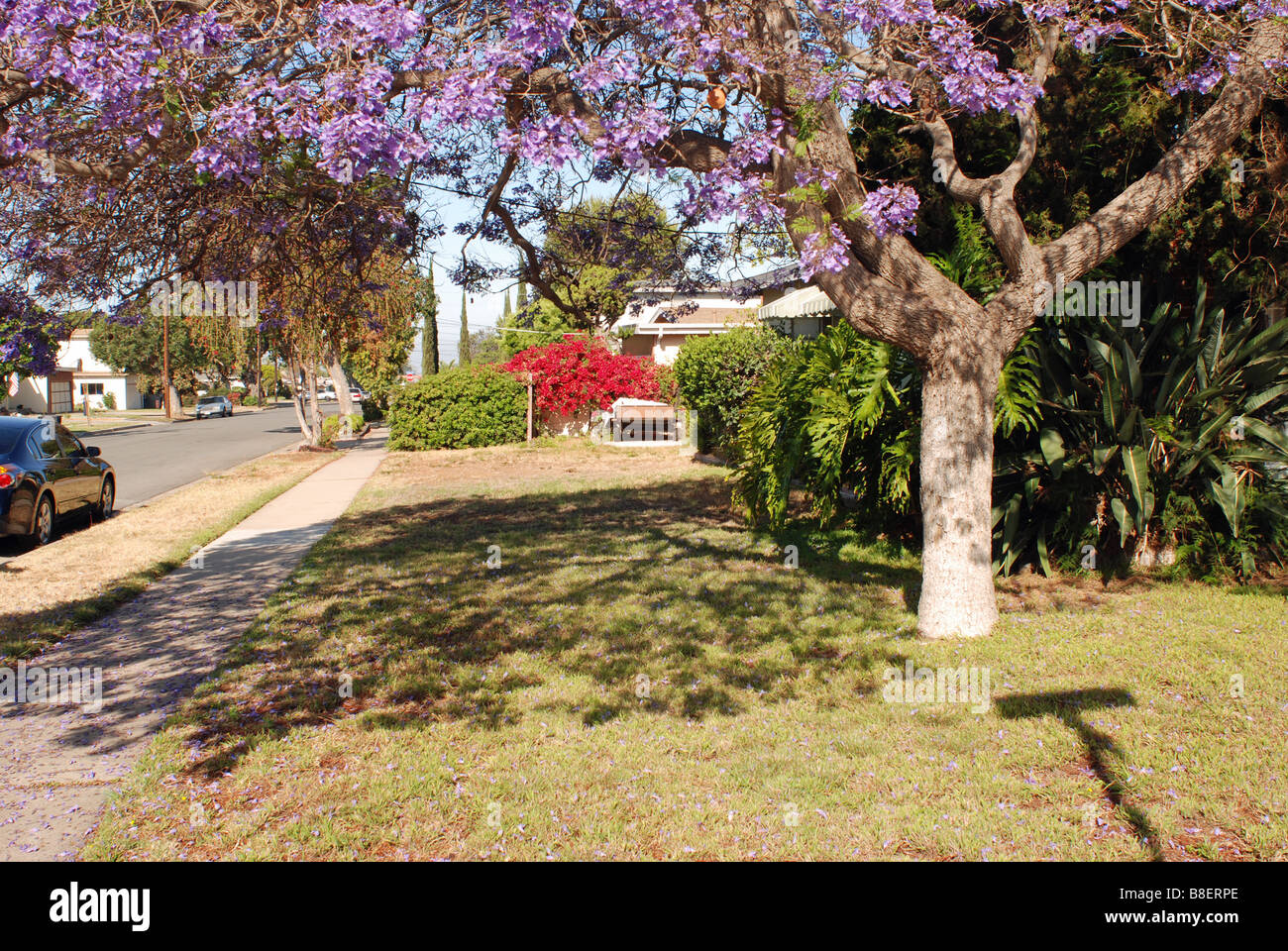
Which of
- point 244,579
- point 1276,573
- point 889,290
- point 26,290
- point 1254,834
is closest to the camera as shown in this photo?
point 1254,834

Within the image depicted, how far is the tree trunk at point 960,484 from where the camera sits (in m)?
5.85

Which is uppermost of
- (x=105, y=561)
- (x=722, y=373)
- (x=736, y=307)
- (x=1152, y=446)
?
(x=736, y=307)

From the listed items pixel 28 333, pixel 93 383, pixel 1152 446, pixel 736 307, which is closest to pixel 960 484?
pixel 1152 446

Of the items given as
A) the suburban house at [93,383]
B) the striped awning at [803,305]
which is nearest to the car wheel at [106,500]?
the striped awning at [803,305]

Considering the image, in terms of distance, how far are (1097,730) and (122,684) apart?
581cm

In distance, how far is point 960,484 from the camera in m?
5.90

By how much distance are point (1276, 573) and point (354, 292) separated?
25.8ft

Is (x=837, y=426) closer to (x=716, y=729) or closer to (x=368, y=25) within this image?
(x=716, y=729)

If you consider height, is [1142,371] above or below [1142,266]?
below

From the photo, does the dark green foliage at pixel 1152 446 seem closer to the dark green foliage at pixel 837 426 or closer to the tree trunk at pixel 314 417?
the dark green foliage at pixel 837 426

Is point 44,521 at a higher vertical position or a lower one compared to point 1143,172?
lower

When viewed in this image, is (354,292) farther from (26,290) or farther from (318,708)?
(318,708)

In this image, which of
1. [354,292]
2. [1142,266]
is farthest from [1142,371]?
[354,292]

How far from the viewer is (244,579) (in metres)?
8.75
